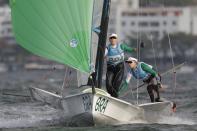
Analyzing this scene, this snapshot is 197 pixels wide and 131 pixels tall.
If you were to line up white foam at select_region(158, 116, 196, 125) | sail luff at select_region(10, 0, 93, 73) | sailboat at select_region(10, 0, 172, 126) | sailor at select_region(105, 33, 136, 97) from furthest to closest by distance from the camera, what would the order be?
white foam at select_region(158, 116, 196, 125), sailor at select_region(105, 33, 136, 97), sail luff at select_region(10, 0, 93, 73), sailboat at select_region(10, 0, 172, 126)

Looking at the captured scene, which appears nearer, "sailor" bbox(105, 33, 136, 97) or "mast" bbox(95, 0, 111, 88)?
"mast" bbox(95, 0, 111, 88)

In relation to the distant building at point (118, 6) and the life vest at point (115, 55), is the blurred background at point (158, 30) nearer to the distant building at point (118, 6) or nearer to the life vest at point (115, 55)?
the distant building at point (118, 6)

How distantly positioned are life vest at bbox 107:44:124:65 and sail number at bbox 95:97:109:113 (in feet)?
5.32

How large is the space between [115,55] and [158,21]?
117 meters

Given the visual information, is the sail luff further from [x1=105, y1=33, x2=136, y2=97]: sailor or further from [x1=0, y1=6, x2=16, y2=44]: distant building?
[x1=0, y1=6, x2=16, y2=44]: distant building

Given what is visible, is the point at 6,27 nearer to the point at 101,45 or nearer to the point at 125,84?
the point at 125,84

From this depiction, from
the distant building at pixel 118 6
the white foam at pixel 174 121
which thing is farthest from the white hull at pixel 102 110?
the distant building at pixel 118 6

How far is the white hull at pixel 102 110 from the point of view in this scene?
15547mm

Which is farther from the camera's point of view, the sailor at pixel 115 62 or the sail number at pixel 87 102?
the sailor at pixel 115 62

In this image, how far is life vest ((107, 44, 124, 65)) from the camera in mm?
17031

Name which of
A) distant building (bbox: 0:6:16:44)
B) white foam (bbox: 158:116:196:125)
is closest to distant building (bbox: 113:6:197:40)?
distant building (bbox: 0:6:16:44)

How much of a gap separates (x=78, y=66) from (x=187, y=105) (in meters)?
6.80

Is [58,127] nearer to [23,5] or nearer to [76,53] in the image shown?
[76,53]

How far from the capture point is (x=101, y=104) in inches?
615
